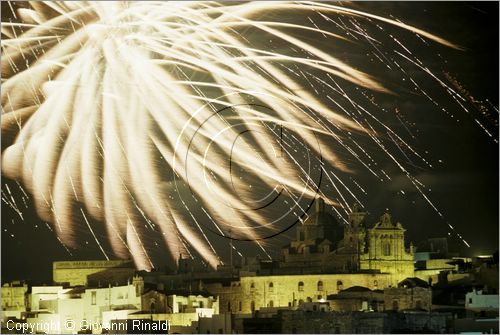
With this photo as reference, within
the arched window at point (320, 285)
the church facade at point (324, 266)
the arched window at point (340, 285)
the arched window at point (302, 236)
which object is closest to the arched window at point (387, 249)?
the church facade at point (324, 266)

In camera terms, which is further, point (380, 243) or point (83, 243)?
point (380, 243)

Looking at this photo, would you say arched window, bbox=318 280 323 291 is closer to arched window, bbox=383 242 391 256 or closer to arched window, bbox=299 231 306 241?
arched window, bbox=299 231 306 241

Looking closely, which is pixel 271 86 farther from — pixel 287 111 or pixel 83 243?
pixel 83 243

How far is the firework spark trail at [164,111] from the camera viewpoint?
1496 centimetres

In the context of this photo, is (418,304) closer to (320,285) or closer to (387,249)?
(387,249)

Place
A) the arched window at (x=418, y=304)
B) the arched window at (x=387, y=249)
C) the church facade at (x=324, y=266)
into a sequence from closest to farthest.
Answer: the church facade at (x=324, y=266)
the arched window at (x=418, y=304)
the arched window at (x=387, y=249)

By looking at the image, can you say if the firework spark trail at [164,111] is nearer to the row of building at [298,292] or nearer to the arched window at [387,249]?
the row of building at [298,292]

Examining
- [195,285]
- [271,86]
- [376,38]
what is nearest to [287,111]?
[271,86]

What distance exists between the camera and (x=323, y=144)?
50.3ft

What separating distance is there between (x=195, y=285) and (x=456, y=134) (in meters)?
3.56

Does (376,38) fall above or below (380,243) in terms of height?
above

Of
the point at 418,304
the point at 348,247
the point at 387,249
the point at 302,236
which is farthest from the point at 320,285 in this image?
the point at 418,304

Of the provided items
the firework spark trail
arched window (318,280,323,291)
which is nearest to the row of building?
arched window (318,280,323,291)

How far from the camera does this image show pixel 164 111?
15148mm
